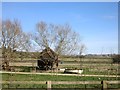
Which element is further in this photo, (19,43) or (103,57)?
(103,57)

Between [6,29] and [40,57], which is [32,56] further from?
[6,29]

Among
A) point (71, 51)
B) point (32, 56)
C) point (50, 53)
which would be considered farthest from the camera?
point (71, 51)

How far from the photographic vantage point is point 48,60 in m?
37.4

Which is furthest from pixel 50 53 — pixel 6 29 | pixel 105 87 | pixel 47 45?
pixel 105 87

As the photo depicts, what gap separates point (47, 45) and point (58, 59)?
13.7 feet

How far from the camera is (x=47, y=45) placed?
43.2 meters

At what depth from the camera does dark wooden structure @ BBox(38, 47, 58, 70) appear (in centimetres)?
3678

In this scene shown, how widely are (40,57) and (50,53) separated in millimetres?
1573

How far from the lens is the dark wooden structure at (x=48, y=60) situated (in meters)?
36.8

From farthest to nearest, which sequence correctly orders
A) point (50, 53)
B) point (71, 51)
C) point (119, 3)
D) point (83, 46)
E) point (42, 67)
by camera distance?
point (83, 46)
point (71, 51)
point (50, 53)
point (42, 67)
point (119, 3)

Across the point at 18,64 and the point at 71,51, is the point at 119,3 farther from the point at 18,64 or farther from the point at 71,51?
the point at 71,51

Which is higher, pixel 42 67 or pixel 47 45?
pixel 47 45

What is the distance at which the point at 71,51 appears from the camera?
4494cm

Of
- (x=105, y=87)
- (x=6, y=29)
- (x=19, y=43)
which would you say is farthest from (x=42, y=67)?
(x=105, y=87)
